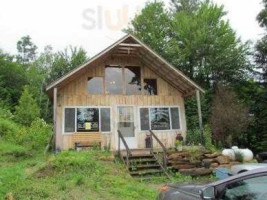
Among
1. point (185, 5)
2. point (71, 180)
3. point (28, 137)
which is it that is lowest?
point (71, 180)

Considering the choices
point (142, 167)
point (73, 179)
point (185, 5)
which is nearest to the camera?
point (73, 179)

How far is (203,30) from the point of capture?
1121 inches

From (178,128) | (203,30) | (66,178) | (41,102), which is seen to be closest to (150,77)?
(178,128)

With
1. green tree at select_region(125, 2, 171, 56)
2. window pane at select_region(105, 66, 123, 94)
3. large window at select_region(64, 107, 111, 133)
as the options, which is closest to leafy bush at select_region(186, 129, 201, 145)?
large window at select_region(64, 107, 111, 133)

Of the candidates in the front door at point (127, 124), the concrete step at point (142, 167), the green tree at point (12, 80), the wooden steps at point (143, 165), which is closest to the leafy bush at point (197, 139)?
the front door at point (127, 124)

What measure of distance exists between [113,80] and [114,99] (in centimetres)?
107

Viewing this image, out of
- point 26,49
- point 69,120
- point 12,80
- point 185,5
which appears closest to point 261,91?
point 69,120

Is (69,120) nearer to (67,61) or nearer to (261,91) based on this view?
(261,91)

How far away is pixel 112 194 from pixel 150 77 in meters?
10.1

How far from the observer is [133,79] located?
738 inches

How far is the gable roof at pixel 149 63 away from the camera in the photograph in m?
16.6

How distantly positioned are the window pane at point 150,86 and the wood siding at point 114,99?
0.20 m

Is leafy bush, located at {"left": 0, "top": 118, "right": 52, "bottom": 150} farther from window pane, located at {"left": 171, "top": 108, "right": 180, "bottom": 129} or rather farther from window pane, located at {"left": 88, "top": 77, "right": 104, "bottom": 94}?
window pane, located at {"left": 171, "top": 108, "right": 180, "bottom": 129}

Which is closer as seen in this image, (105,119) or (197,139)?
(105,119)
